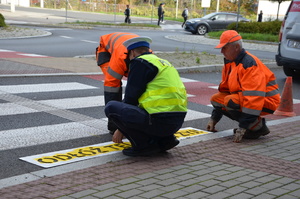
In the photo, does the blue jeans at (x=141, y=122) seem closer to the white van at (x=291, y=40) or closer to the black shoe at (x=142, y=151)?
the black shoe at (x=142, y=151)

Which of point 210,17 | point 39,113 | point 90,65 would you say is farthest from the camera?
point 210,17

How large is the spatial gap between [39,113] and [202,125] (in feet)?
8.14

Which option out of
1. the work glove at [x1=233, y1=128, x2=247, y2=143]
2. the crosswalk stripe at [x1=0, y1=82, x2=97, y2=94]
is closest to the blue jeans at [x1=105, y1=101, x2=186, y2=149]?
the work glove at [x1=233, y1=128, x2=247, y2=143]

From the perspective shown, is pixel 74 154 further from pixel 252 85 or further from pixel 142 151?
pixel 252 85

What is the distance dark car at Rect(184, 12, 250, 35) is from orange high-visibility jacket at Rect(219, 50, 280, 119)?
88.0 ft

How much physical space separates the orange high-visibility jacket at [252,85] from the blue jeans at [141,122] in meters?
1.32

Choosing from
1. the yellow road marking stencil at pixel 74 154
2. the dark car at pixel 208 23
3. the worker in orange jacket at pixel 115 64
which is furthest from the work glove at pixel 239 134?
the dark car at pixel 208 23

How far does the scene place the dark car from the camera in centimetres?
3322

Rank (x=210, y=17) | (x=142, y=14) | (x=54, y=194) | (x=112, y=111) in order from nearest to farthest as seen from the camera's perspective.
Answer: (x=54, y=194) < (x=112, y=111) < (x=210, y=17) < (x=142, y=14)

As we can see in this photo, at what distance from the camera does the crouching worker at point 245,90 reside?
21.0 ft

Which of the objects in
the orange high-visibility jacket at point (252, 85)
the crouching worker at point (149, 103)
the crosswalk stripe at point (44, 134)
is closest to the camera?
the crouching worker at point (149, 103)

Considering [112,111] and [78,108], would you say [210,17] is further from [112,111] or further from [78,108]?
[112,111]

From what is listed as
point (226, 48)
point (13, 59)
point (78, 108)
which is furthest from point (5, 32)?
point (226, 48)

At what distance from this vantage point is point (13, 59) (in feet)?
42.7
